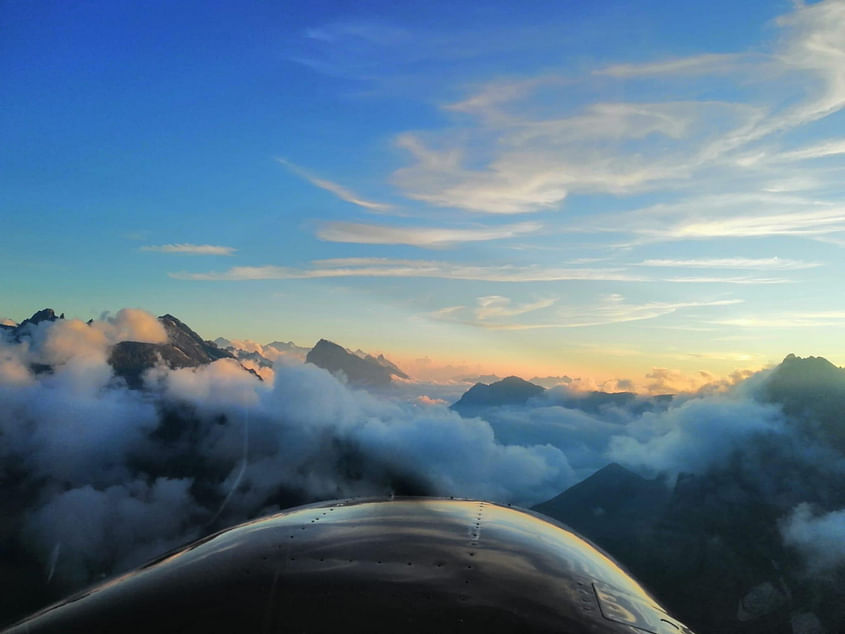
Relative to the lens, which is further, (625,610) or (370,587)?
(625,610)

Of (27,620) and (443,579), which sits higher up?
(443,579)

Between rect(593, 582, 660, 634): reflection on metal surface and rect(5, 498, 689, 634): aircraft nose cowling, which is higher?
rect(5, 498, 689, 634): aircraft nose cowling

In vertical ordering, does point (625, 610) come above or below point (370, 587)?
below

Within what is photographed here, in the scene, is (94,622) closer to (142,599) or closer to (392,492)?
(142,599)

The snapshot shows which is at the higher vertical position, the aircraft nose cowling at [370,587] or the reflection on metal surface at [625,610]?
the aircraft nose cowling at [370,587]

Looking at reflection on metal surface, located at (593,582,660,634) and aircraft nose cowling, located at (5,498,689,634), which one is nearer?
aircraft nose cowling, located at (5,498,689,634)

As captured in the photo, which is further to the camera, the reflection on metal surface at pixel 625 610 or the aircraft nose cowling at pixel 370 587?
the reflection on metal surface at pixel 625 610

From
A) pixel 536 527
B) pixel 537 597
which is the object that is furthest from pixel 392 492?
pixel 537 597

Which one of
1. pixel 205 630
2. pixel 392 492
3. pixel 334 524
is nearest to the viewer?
pixel 205 630
